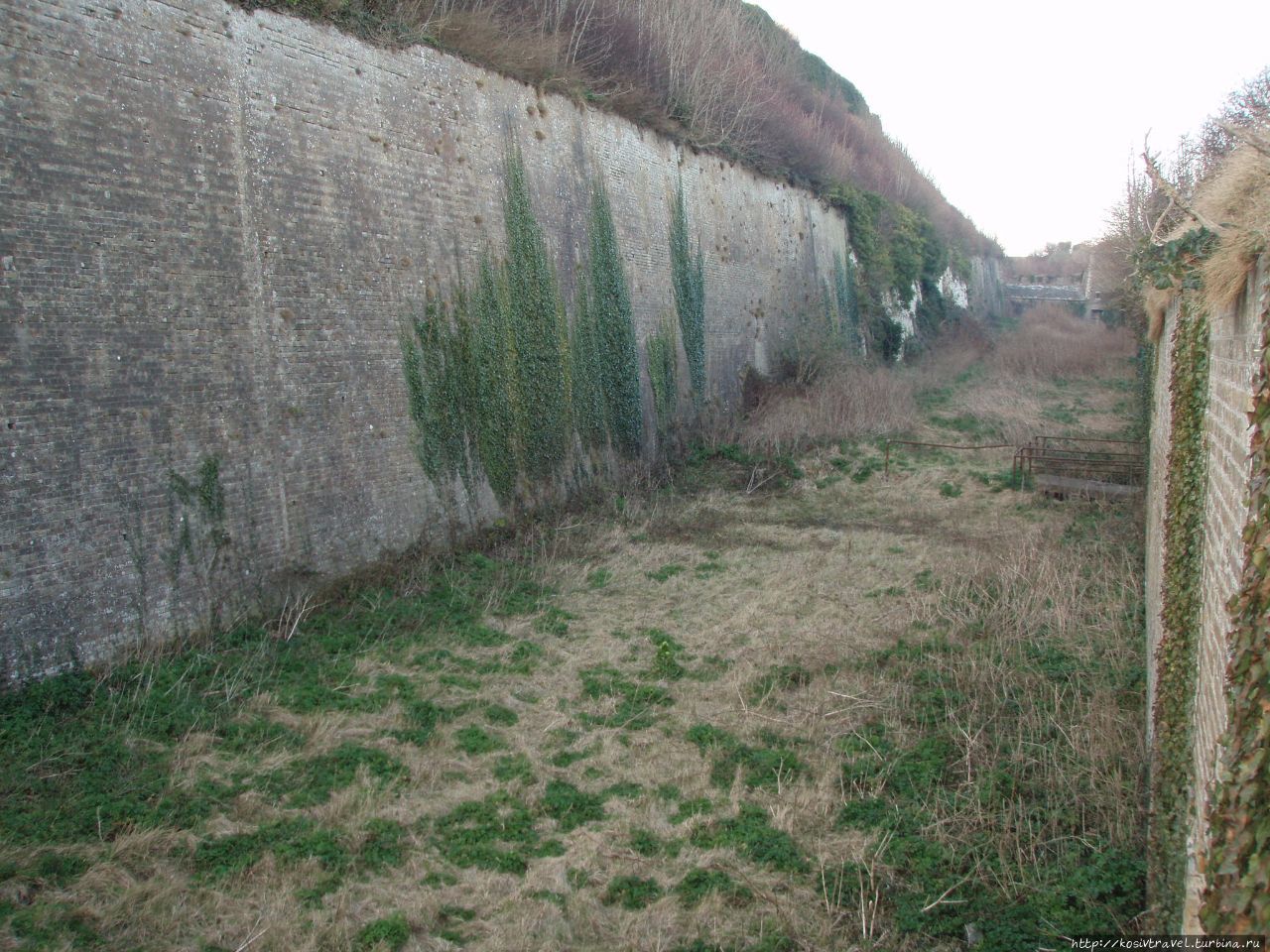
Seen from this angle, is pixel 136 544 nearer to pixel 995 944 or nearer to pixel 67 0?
pixel 67 0

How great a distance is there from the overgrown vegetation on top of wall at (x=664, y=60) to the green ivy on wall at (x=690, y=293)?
1.54 m

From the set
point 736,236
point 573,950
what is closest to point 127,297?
point 573,950

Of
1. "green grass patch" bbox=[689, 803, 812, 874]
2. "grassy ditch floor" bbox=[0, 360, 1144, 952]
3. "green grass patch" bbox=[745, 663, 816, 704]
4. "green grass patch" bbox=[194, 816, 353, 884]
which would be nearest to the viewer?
"grassy ditch floor" bbox=[0, 360, 1144, 952]

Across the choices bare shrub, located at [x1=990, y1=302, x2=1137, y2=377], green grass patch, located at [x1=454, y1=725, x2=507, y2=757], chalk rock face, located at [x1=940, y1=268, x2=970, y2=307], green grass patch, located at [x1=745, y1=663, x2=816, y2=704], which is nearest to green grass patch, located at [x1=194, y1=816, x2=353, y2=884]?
green grass patch, located at [x1=454, y1=725, x2=507, y2=757]

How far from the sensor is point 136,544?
23.9ft

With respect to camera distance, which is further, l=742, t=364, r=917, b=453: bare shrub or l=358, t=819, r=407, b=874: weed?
l=742, t=364, r=917, b=453: bare shrub

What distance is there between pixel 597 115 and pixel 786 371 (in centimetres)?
781

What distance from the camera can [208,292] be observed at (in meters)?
7.85

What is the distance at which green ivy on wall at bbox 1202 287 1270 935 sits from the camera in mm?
2225

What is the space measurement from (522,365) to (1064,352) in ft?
Result: 71.4

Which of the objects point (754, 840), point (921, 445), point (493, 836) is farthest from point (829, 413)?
point (493, 836)

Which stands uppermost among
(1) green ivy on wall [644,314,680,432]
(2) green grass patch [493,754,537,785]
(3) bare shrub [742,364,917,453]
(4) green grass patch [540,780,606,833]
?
(1) green ivy on wall [644,314,680,432]

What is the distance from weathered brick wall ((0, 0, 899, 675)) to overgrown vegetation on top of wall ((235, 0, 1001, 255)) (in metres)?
0.41

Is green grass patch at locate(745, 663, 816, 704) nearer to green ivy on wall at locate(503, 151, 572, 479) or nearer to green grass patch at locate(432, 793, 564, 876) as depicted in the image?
green grass patch at locate(432, 793, 564, 876)
